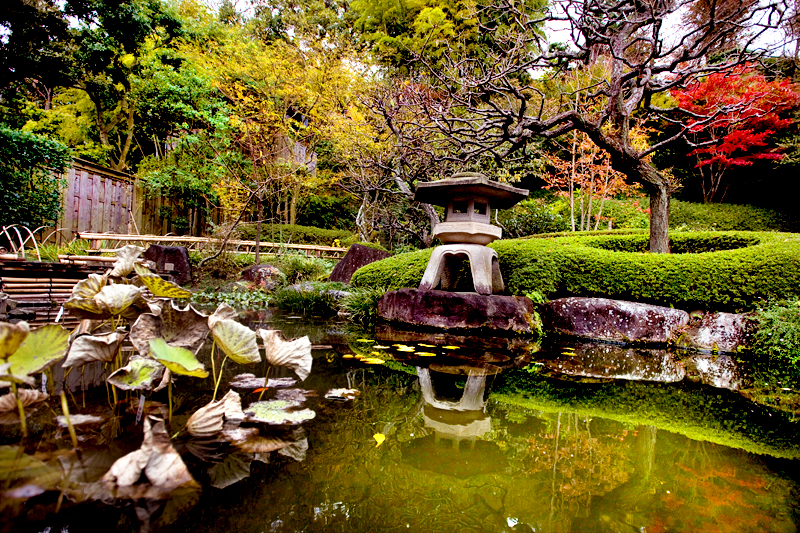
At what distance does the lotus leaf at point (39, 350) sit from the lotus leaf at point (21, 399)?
139 mm

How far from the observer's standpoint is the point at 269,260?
32.9ft

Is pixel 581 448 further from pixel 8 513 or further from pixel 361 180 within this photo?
pixel 361 180

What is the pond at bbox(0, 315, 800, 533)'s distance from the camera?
3.01 feet

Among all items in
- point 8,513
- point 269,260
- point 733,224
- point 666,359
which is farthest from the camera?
point 733,224

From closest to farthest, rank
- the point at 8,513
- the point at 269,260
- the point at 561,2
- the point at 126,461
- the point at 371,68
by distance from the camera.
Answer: the point at 8,513 < the point at 126,461 < the point at 561,2 < the point at 269,260 < the point at 371,68

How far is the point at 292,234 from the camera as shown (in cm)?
1304

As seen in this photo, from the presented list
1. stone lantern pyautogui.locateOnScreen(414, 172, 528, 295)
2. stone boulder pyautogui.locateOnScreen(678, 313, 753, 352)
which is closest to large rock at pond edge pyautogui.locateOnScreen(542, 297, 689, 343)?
stone boulder pyautogui.locateOnScreen(678, 313, 753, 352)

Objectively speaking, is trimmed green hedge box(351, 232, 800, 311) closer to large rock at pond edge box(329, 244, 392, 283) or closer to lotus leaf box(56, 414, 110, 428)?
large rock at pond edge box(329, 244, 392, 283)

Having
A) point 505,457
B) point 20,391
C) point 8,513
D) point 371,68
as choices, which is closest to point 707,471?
point 505,457

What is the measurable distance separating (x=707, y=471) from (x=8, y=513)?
188cm

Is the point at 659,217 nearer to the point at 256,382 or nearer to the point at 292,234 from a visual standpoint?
the point at 256,382

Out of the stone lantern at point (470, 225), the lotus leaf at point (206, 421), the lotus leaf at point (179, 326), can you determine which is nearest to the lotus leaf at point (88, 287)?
the lotus leaf at point (179, 326)

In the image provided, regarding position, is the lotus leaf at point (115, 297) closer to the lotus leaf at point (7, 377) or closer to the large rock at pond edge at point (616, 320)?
the lotus leaf at point (7, 377)

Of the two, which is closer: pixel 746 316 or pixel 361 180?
pixel 746 316
